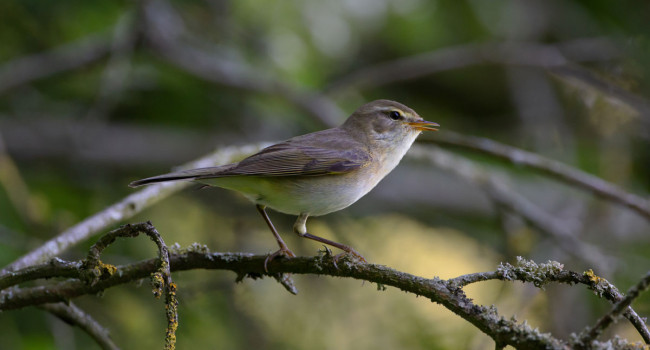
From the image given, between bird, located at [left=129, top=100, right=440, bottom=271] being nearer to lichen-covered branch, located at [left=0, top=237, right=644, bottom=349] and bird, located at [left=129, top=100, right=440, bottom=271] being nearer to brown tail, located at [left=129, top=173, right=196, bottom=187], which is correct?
brown tail, located at [left=129, top=173, right=196, bottom=187]

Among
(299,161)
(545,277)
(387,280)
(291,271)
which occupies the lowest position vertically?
(545,277)

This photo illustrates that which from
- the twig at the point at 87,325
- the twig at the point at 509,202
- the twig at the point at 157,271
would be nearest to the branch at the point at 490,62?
the twig at the point at 509,202

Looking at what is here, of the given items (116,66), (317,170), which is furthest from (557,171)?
(116,66)

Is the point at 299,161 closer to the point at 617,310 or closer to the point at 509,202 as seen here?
the point at 509,202

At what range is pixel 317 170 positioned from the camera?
3.61 meters

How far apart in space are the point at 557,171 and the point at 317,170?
1.60 m

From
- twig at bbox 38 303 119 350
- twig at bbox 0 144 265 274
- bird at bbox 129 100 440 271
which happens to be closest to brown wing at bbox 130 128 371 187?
bird at bbox 129 100 440 271

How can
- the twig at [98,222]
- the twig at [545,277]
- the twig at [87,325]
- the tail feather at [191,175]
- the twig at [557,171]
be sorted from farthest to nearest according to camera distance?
the twig at [557,171] → the tail feather at [191,175] → the twig at [98,222] → the twig at [87,325] → the twig at [545,277]

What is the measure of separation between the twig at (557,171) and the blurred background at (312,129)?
16.8 inches

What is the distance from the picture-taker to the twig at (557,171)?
3.92 m

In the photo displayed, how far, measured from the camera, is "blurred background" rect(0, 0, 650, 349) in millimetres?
4742

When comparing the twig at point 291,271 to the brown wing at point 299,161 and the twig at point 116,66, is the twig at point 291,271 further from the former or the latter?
the twig at point 116,66

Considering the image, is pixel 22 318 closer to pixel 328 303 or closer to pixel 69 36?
pixel 328 303

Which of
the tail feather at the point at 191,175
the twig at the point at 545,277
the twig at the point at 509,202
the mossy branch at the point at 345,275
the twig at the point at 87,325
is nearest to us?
the mossy branch at the point at 345,275
